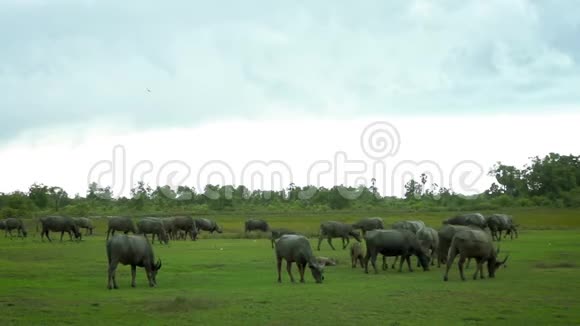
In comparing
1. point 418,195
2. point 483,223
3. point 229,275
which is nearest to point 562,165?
point 418,195

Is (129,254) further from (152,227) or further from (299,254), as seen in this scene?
(152,227)

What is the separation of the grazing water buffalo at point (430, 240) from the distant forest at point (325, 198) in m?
71.2

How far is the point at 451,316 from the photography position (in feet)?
59.2

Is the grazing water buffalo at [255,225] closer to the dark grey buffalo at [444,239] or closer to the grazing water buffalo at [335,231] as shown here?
the grazing water buffalo at [335,231]

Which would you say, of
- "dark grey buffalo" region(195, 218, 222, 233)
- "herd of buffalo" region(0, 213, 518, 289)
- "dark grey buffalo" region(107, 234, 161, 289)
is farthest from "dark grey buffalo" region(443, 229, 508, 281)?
"dark grey buffalo" region(195, 218, 222, 233)

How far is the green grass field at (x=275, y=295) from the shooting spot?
59.1 feet

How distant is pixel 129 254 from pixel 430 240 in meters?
14.6

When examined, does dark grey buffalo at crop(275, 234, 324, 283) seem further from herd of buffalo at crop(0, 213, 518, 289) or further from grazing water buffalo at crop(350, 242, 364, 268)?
grazing water buffalo at crop(350, 242, 364, 268)

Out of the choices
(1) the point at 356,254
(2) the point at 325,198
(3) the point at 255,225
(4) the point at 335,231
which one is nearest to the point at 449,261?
(1) the point at 356,254

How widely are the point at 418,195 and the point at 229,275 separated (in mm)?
138591

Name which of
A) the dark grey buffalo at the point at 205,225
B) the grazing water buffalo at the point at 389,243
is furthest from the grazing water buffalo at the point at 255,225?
the grazing water buffalo at the point at 389,243

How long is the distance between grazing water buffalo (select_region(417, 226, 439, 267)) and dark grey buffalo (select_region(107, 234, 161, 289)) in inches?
508

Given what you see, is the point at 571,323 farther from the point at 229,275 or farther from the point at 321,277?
the point at 229,275

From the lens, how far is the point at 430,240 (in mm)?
33000
